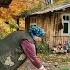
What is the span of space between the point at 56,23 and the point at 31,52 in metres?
19.7

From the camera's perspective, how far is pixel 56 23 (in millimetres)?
25953

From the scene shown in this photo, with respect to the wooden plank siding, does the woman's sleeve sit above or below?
above

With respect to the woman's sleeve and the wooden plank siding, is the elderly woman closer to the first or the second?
the woman's sleeve

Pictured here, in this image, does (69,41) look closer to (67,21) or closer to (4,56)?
(67,21)

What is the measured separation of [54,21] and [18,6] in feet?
19.1

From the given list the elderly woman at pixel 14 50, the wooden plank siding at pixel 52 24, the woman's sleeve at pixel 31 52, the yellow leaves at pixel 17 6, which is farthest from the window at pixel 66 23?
the woman's sleeve at pixel 31 52

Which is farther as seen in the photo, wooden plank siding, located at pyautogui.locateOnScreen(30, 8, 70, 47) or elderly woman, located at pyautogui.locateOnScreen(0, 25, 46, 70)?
wooden plank siding, located at pyautogui.locateOnScreen(30, 8, 70, 47)

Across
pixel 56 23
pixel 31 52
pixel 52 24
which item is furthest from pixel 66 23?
pixel 31 52

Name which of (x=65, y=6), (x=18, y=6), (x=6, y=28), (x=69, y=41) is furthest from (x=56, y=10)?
(x=6, y=28)

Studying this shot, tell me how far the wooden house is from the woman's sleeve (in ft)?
63.1

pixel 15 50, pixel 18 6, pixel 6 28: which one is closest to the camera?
pixel 15 50

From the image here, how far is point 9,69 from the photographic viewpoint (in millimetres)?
6688

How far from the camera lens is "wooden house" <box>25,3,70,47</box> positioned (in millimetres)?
25781

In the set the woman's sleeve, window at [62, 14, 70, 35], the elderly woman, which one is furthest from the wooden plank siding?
the woman's sleeve
